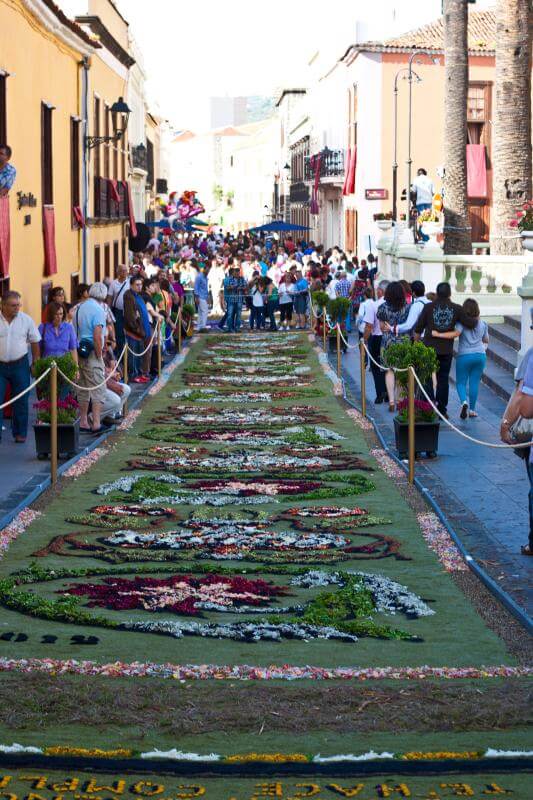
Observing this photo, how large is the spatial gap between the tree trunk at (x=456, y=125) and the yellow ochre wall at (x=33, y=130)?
774cm

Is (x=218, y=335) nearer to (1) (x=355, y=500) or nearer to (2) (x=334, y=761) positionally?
(1) (x=355, y=500)

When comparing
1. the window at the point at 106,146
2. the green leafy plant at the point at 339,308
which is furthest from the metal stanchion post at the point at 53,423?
the window at the point at 106,146

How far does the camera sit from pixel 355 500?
11.6 m

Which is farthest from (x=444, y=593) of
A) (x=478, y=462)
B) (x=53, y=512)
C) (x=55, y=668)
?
(x=478, y=462)

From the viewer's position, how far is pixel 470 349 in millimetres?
16672

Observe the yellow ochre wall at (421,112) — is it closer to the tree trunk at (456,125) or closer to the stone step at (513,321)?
the tree trunk at (456,125)

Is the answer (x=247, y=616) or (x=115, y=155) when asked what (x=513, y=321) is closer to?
(x=115, y=155)

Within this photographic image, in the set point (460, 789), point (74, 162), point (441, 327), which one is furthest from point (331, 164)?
point (460, 789)

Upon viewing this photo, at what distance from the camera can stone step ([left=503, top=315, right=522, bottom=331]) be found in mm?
24608

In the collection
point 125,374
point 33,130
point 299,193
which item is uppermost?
point 299,193

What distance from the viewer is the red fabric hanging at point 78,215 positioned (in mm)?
27797

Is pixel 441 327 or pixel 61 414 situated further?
pixel 441 327

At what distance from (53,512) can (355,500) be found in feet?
8.22

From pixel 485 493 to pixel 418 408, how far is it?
6.39ft
